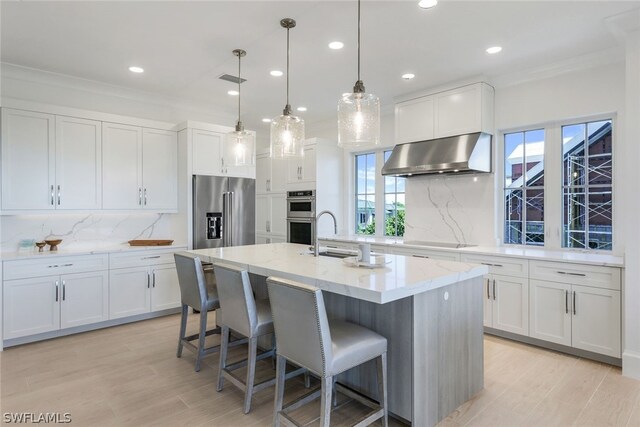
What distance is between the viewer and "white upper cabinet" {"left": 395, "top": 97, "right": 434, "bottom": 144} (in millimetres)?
4406

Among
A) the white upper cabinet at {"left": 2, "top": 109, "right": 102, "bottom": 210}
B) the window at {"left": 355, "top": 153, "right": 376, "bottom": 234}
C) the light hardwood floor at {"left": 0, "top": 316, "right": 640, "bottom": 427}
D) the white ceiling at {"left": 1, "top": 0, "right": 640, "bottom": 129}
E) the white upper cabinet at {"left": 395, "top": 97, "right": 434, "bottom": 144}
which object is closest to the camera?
the light hardwood floor at {"left": 0, "top": 316, "right": 640, "bottom": 427}

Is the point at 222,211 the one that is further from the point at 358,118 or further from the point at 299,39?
the point at 358,118

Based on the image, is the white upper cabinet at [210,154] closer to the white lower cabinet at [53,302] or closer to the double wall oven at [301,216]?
the double wall oven at [301,216]

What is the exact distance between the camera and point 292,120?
2893 millimetres

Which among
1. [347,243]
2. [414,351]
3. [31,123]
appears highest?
[31,123]

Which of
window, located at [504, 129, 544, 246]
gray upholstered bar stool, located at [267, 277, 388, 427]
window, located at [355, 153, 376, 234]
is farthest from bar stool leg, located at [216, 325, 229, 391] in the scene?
window, located at [355, 153, 376, 234]

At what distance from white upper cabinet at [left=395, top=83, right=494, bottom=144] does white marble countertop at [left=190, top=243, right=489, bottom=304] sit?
2.08 m

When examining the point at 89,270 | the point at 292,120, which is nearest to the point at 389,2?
the point at 292,120

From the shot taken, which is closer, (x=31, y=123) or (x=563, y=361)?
(x=563, y=361)

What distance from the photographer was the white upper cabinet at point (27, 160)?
3.66 m

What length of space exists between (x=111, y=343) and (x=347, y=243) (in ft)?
9.59

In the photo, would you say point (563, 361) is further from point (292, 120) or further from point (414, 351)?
point (292, 120)

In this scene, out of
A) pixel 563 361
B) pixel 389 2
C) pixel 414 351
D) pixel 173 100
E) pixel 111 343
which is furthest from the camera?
pixel 173 100

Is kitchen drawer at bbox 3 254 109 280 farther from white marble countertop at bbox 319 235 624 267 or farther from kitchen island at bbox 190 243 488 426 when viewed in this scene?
white marble countertop at bbox 319 235 624 267
